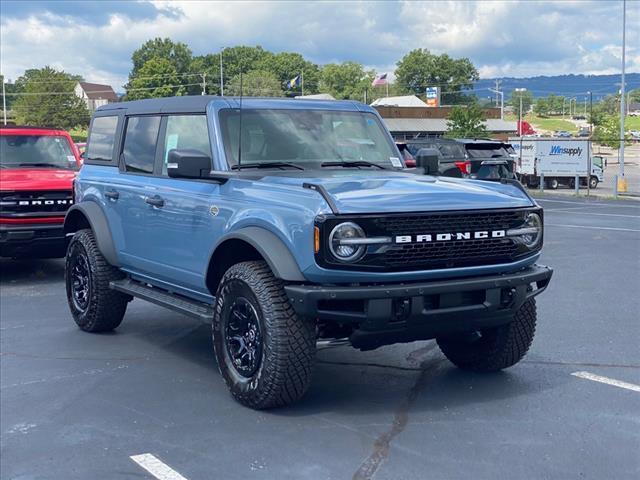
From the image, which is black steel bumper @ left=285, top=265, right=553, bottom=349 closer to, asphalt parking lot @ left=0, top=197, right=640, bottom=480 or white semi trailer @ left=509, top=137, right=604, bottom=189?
asphalt parking lot @ left=0, top=197, right=640, bottom=480

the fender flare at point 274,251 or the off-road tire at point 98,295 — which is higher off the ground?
the fender flare at point 274,251

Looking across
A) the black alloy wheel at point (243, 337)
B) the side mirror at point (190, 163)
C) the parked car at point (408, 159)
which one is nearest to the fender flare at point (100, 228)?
the side mirror at point (190, 163)

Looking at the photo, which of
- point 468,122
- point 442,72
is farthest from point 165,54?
point 468,122

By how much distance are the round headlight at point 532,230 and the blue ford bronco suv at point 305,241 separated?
0.01 m

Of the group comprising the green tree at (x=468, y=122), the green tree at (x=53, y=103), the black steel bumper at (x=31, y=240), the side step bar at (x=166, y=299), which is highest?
the green tree at (x=53, y=103)

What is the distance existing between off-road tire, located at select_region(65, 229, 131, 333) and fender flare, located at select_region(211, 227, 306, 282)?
8.02ft

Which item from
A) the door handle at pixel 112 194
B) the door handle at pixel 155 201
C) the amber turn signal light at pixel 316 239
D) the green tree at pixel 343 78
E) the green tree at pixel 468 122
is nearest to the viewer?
the amber turn signal light at pixel 316 239

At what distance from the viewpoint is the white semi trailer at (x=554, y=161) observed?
29703 mm

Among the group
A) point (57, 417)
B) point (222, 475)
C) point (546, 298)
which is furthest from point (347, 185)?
point (546, 298)

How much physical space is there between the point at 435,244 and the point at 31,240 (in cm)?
692

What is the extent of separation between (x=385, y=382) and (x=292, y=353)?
1.19 metres

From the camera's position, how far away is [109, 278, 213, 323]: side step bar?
6207mm

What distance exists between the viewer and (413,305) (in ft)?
16.6

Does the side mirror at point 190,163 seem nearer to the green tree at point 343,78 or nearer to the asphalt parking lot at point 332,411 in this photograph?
the asphalt parking lot at point 332,411
